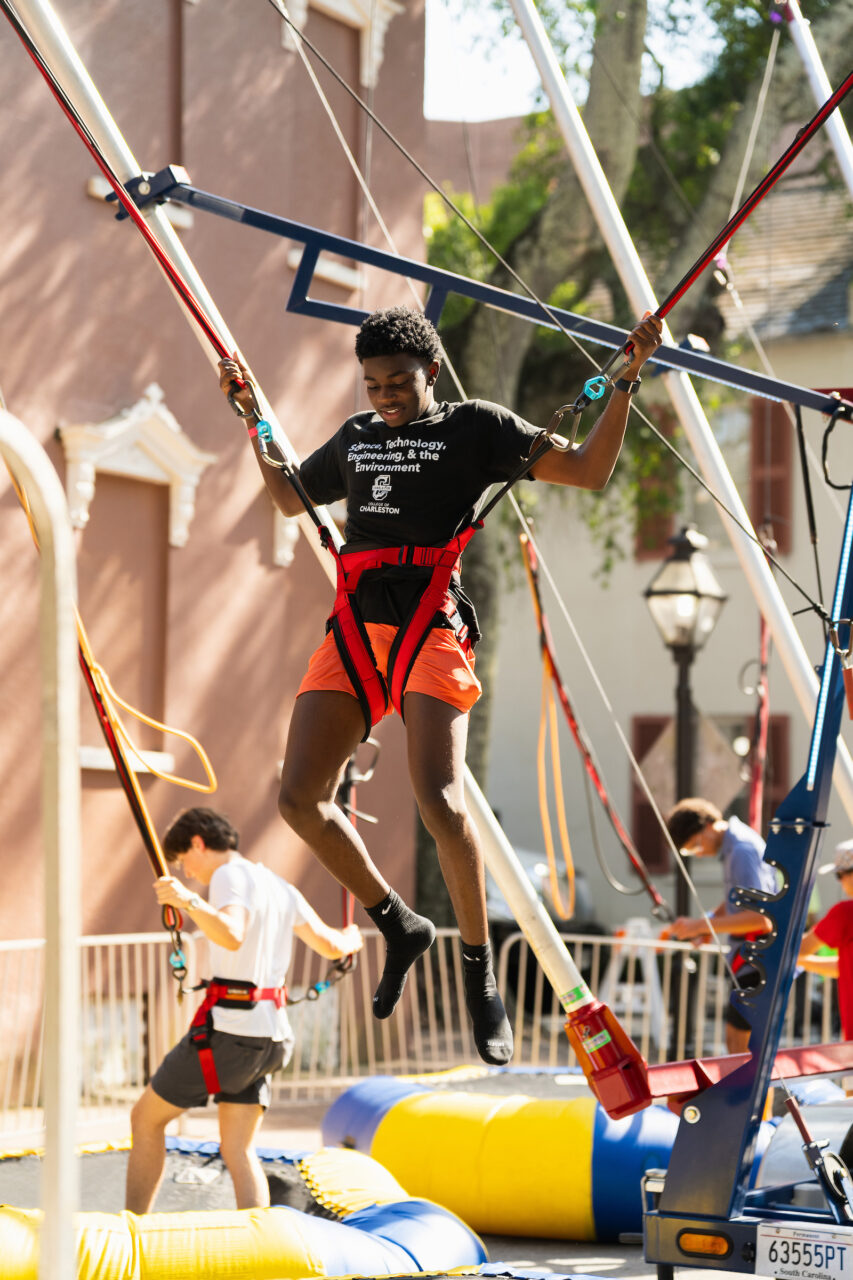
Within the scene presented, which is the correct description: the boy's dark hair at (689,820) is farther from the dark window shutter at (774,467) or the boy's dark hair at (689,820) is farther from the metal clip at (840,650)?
the dark window shutter at (774,467)

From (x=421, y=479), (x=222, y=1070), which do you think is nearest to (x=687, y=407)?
(x=421, y=479)

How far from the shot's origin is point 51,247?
1034cm

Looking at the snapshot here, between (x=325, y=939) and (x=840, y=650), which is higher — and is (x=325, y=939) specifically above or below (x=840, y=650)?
below

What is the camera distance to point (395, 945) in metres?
4.18

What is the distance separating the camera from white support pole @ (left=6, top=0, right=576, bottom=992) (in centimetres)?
471

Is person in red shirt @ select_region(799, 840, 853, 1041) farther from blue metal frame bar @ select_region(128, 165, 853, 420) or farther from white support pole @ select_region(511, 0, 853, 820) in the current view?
blue metal frame bar @ select_region(128, 165, 853, 420)

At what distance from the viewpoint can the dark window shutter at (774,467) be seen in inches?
783

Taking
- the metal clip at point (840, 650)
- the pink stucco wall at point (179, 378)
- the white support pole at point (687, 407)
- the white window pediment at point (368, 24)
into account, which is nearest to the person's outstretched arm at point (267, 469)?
the metal clip at point (840, 650)

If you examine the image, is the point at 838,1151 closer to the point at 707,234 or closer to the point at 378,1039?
the point at 378,1039

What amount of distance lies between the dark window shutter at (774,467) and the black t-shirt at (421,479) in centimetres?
1602

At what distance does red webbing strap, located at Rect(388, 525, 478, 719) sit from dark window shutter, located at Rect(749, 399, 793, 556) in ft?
52.7

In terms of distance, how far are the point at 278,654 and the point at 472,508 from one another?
25.5 ft

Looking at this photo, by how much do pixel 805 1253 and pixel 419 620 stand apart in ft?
8.35

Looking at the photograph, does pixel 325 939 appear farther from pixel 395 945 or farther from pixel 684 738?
pixel 684 738
